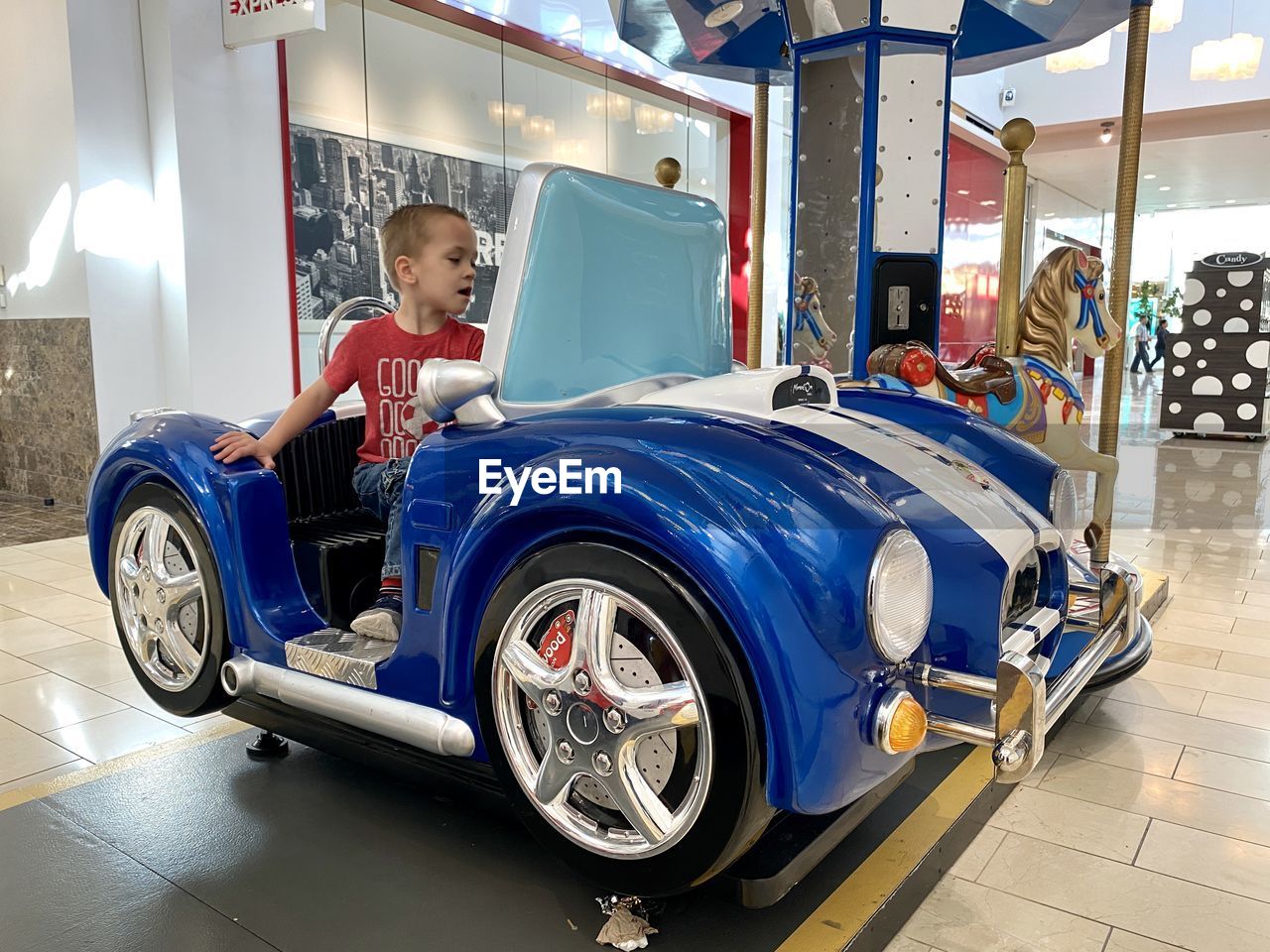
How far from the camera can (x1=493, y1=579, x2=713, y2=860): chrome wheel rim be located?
1413 millimetres

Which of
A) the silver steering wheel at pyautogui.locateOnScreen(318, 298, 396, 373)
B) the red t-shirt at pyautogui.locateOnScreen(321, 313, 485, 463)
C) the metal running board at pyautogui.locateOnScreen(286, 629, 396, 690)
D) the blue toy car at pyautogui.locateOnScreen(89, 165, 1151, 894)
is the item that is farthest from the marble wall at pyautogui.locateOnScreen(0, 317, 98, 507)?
the metal running board at pyautogui.locateOnScreen(286, 629, 396, 690)

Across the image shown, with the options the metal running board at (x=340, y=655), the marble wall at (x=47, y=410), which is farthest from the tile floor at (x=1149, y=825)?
the marble wall at (x=47, y=410)

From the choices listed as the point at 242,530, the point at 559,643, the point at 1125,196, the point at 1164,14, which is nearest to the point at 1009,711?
the point at 559,643

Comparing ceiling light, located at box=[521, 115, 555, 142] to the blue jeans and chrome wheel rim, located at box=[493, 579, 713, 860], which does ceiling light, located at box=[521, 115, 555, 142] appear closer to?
the blue jeans

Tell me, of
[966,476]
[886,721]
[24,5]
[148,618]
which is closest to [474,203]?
[24,5]

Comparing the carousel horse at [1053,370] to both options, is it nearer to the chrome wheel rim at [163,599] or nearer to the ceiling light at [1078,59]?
the chrome wheel rim at [163,599]

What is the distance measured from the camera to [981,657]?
65.6 inches

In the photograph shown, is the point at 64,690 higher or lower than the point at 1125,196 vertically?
lower

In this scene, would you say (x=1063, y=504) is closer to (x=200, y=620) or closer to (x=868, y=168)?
(x=868, y=168)

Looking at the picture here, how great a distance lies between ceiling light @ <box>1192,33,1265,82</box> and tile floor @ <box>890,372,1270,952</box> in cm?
997

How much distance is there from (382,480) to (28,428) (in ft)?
17.4

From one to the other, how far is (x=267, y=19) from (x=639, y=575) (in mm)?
4836

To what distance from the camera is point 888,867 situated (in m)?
1.75

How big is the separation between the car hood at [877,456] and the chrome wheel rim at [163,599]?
3.75 ft
